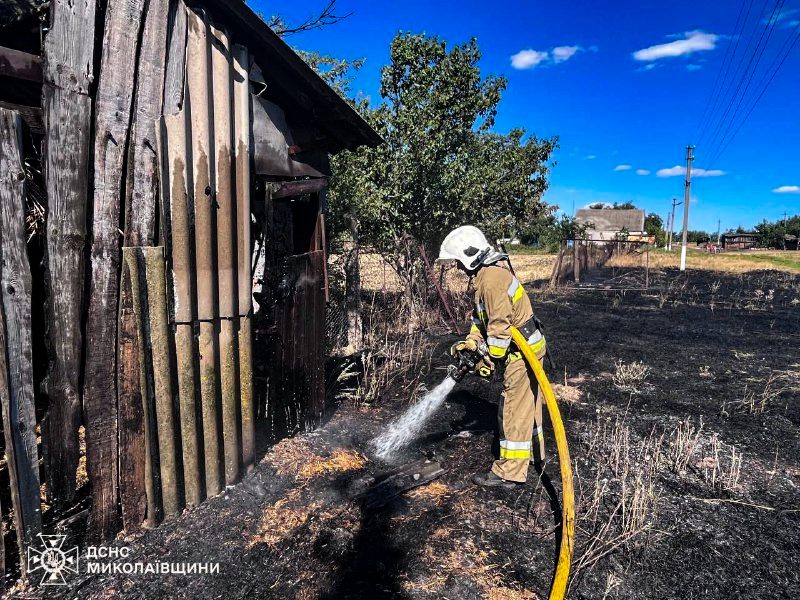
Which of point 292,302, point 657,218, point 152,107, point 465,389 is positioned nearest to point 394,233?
point 465,389

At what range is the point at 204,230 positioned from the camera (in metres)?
3.46

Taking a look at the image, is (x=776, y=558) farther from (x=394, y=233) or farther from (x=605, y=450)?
(x=394, y=233)

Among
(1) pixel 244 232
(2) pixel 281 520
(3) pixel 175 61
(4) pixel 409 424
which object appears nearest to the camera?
(3) pixel 175 61

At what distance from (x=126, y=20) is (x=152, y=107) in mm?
495

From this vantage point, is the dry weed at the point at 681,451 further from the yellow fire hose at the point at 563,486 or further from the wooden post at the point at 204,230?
the wooden post at the point at 204,230

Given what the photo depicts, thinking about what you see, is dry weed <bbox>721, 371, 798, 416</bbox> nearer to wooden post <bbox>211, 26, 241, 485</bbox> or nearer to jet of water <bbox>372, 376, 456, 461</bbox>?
jet of water <bbox>372, 376, 456, 461</bbox>

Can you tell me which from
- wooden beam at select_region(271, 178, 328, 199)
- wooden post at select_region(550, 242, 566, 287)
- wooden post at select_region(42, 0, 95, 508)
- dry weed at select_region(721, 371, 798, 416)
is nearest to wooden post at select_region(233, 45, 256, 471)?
wooden beam at select_region(271, 178, 328, 199)

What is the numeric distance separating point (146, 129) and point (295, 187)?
1481mm

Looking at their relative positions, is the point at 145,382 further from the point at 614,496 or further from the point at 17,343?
the point at 614,496

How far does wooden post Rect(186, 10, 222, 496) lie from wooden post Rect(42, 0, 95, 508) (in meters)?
0.66

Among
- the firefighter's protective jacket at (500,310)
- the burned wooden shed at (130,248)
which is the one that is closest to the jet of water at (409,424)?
the firefighter's protective jacket at (500,310)

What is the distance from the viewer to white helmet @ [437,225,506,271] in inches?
163

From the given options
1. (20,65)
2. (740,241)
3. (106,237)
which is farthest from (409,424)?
(740,241)

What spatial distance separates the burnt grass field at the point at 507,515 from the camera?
2.96 meters
